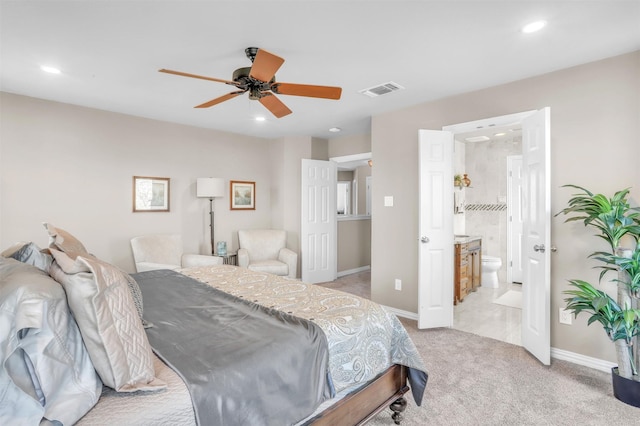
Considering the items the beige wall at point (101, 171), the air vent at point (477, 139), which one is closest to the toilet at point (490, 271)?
the air vent at point (477, 139)

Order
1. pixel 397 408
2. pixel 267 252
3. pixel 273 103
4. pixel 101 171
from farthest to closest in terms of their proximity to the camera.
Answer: pixel 267 252, pixel 101 171, pixel 273 103, pixel 397 408

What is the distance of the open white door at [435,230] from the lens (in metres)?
3.50

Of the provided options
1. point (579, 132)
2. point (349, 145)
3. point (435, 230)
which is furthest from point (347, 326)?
point (349, 145)

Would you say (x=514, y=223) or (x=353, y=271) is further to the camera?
(x=353, y=271)

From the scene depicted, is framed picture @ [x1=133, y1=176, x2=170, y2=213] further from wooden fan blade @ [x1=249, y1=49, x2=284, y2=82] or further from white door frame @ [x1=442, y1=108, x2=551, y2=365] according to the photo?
white door frame @ [x1=442, y1=108, x2=551, y2=365]

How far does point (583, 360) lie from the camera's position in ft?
8.86

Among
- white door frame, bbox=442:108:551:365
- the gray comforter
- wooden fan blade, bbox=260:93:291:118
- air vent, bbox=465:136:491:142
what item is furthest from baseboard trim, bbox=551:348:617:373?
air vent, bbox=465:136:491:142

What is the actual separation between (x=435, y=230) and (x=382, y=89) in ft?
5.24

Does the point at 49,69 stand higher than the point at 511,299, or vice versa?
the point at 49,69

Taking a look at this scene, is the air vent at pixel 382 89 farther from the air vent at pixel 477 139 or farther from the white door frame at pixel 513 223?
the white door frame at pixel 513 223

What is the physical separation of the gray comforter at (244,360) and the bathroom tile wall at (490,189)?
5.14 meters

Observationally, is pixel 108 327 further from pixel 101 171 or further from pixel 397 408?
pixel 101 171

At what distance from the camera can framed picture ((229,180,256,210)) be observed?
5211mm

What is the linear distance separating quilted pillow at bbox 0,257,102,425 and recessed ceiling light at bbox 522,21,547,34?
9.54 feet
